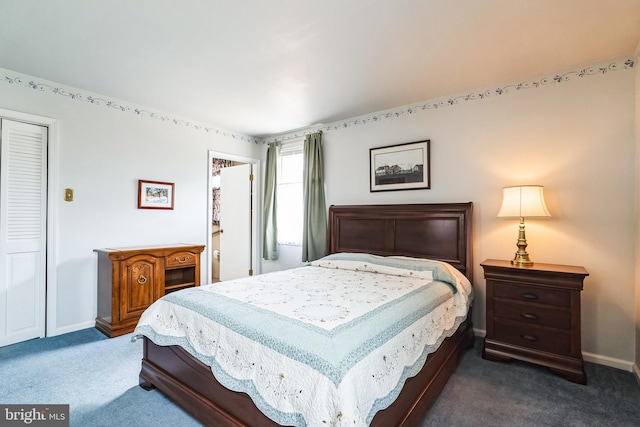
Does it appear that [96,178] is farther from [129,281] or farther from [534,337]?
[534,337]

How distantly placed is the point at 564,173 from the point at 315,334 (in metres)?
2.66

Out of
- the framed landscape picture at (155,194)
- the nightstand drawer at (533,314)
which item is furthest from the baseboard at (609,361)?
the framed landscape picture at (155,194)

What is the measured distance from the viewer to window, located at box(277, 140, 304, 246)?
177 inches

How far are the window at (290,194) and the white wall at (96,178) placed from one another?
1319 mm

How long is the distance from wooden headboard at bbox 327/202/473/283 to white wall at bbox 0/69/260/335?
7.00 ft

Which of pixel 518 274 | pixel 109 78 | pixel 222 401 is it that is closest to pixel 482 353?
pixel 518 274

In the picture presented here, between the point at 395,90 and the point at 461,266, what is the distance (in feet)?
6.27

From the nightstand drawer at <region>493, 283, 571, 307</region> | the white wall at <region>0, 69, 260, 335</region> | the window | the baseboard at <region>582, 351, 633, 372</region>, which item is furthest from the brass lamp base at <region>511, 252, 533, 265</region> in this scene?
the white wall at <region>0, 69, 260, 335</region>

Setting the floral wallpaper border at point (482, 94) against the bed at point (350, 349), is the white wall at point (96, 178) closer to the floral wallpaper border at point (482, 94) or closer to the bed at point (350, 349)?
the bed at point (350, 349)

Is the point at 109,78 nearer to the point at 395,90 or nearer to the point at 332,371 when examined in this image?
the point at 395,90

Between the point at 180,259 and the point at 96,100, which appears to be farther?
the point at 180,259

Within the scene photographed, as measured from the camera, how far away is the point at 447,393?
208 centimetres

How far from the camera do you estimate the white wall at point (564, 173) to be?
2.42 m

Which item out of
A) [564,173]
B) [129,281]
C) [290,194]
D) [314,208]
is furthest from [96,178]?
[564,173]
